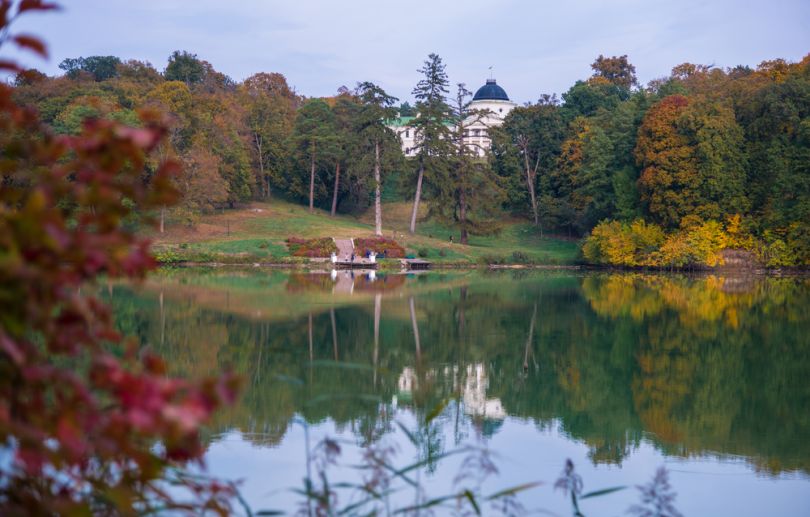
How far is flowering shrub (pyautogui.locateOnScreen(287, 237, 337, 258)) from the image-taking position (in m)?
42.7

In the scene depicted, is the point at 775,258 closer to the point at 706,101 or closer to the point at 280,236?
the point at 706,101

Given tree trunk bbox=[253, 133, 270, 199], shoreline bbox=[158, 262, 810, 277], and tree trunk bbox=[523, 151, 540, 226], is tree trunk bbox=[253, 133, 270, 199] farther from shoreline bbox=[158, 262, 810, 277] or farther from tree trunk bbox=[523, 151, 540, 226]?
tree trunk bbox=[523, 151, 540, 226]

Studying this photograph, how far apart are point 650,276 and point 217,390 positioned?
38.6 m

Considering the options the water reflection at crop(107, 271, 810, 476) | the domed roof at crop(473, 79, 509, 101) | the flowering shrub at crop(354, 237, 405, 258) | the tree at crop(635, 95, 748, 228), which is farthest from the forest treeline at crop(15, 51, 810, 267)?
the domed roof at crop(473, 79, 509, 101)

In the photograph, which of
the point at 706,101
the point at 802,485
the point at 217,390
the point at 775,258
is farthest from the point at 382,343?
the point at 706,101

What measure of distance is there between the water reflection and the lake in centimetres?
5

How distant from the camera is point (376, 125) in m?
47.3

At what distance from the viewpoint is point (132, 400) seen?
188 cm

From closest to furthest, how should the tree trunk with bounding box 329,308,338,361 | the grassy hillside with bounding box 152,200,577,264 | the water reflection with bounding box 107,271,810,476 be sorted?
the water reflection with bounding box 107,271,810,476 → the tree trunk with bounding box 329,308,338,361 → the grassy hillside with bounding box 152,200,577,264

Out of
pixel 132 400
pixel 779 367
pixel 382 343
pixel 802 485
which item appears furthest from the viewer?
pixel 382 343

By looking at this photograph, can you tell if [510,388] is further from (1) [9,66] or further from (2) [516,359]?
(1) [9,66]

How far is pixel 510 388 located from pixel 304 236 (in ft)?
120

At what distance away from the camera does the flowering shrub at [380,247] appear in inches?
1724

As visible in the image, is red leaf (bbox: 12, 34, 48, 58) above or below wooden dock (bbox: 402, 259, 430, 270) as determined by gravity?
above
